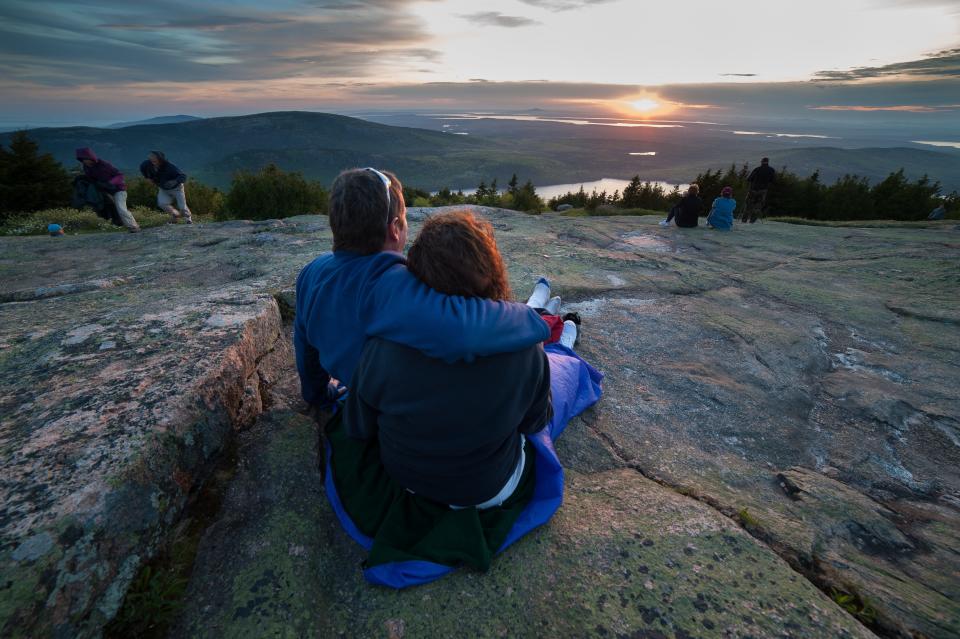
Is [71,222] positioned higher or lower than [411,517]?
higher

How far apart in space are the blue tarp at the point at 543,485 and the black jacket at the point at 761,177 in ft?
50.6

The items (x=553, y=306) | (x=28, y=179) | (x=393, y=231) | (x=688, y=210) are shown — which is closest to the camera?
(x=393, y=231)

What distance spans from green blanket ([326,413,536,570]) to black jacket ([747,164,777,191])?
16.8m

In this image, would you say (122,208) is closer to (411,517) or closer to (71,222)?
(71,222)

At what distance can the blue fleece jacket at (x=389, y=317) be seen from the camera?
1.87m

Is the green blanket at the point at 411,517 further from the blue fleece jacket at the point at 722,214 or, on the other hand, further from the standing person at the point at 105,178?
the blue fleece jacket at the point at 722,214

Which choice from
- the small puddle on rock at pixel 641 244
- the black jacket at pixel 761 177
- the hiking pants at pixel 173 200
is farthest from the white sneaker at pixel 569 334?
the black jacket at pixel 761 177

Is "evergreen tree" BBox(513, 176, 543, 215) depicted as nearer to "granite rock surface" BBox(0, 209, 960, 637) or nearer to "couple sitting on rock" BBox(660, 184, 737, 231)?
"couple sitting on rock" BBox(660, 184, 737, 231)

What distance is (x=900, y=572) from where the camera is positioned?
2.41 metres

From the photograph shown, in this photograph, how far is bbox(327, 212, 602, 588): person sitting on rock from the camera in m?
2.00

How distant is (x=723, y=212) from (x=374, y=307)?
13.8 m

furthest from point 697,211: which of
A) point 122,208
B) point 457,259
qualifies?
point 122,208

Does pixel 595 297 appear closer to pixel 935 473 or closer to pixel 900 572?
pixel 935 473

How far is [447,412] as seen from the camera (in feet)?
6.56
